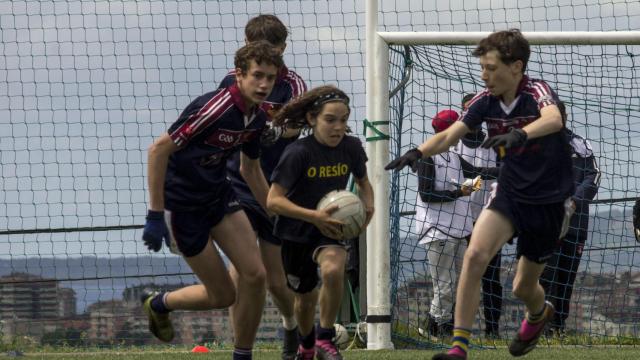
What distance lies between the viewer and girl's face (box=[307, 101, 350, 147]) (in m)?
8.30

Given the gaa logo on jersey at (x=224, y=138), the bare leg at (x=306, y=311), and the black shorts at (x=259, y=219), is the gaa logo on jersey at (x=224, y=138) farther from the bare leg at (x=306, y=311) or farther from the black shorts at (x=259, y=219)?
the bare leg at (x=306, y=311)

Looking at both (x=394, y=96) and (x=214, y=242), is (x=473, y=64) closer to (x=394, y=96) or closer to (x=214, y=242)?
(x=394, y=96)

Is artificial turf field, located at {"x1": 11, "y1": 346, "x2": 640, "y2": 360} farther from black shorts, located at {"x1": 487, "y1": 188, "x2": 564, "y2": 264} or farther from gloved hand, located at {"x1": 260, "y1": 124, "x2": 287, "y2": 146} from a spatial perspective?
gloved hand, located at {"x1": 260, "y1": 124, "x2": 287, "y2": 146}

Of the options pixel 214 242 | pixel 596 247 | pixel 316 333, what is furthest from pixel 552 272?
pixel 214 242

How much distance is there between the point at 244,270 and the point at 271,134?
111 centimetres

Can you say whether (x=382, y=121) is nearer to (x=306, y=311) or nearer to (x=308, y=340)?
(x=306, y=311)

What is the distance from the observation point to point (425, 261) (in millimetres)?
11492

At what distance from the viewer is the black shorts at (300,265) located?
8469mm

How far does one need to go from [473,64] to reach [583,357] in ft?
9.33

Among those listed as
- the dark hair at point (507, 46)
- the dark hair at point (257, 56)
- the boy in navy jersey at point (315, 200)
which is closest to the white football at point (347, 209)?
the boy in navy jersey at point (315, 200)

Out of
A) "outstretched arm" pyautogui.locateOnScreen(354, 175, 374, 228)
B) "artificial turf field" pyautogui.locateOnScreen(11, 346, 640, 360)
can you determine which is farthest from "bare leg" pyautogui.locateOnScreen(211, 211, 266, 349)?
"artificial turf field" pyautogui.locateOnScreen(11, 346, 640, 360)

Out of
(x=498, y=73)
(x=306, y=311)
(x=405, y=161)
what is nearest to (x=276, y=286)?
(x=306, y=311)

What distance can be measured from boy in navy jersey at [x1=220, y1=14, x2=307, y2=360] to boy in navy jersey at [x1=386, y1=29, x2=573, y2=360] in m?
1.15

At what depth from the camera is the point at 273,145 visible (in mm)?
8844
